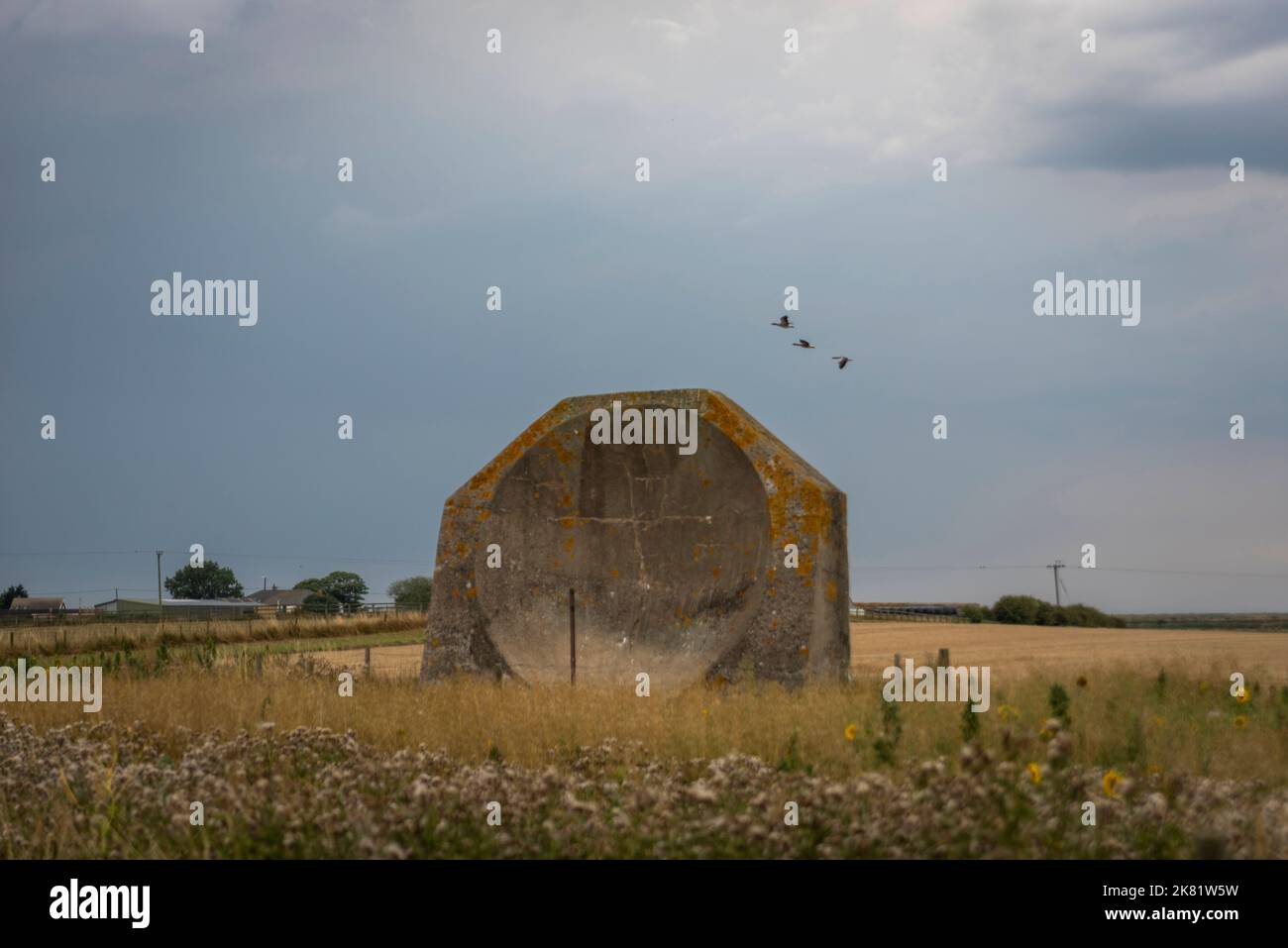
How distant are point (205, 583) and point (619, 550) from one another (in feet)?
297

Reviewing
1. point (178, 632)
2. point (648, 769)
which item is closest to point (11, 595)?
point (178, 632)

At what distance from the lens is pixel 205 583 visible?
99.9m

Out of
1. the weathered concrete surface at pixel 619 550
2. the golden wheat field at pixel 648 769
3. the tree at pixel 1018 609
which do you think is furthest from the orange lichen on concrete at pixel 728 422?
the tree at pixel 1018 609

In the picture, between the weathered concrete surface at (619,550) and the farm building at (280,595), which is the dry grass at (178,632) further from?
the farm building at (280,595)

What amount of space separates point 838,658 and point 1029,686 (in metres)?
2.87

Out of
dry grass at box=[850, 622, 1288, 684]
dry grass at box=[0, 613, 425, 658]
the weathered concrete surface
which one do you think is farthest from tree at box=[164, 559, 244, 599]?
the weathered concrete surface

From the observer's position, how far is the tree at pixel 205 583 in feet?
328

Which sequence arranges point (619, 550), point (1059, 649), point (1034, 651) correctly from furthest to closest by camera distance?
1. point (1059, 649)
2. point (1034, 651)
3. point (619, 550)

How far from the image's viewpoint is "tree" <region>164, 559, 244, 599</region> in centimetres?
9994

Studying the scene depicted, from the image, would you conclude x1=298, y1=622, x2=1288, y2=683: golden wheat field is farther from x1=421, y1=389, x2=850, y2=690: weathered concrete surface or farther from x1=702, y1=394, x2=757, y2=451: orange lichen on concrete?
x1=702, y1=394, x2=757, y2=451: orange lichen on concrete

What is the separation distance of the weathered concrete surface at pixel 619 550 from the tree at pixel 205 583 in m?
87.5

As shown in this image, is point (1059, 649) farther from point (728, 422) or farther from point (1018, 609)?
point (1018, 609)

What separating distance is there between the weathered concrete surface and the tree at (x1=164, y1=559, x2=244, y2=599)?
87512 millimetres
